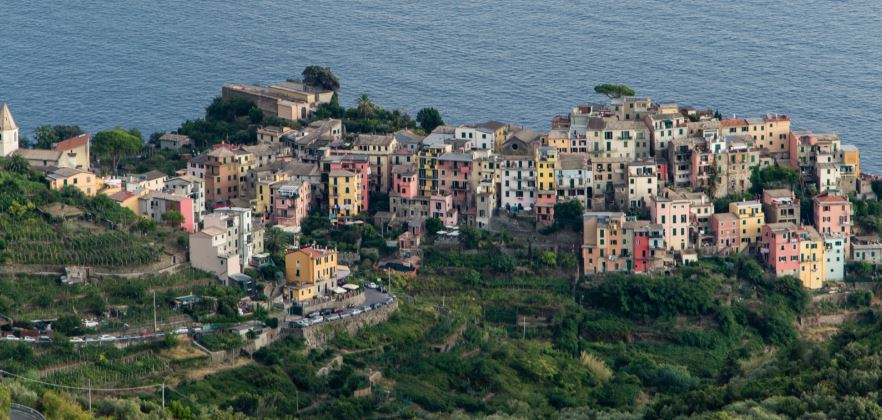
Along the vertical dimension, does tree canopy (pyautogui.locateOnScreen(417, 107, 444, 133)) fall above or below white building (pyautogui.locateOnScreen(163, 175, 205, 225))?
above

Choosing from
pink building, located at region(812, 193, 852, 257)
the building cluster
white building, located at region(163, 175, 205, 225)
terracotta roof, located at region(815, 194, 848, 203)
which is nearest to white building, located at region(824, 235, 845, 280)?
the building cluster

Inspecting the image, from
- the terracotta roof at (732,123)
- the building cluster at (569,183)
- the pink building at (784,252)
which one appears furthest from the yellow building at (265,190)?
the pink building at (784,252)

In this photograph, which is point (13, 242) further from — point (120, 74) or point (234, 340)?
point (120, 74)

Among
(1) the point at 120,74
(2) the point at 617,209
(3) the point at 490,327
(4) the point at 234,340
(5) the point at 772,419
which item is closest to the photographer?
(5) the point at 772,419

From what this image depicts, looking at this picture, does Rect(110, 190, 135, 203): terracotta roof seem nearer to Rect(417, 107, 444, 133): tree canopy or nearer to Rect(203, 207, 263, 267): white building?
Rect(203, 207, 263, 267): white building

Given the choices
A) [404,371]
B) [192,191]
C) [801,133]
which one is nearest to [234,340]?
[404,371]

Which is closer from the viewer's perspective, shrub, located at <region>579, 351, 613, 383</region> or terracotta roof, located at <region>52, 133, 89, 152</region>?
shrub, located at <region>579, 351, 613, 383</region>
